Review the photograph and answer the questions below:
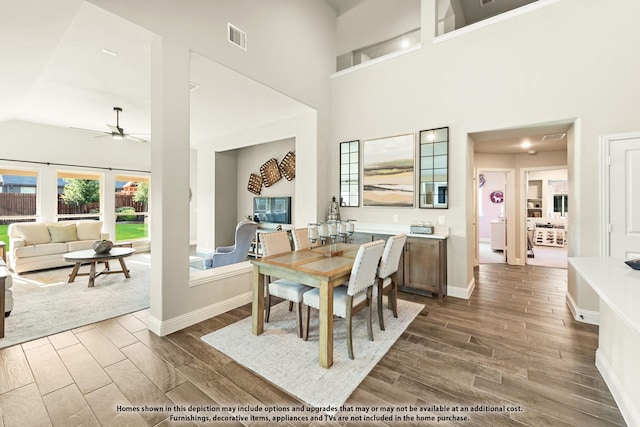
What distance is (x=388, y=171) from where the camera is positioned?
449 cm

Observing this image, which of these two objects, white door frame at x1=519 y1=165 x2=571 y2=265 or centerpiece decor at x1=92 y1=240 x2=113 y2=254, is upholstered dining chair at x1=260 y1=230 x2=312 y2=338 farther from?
white door frame at x1=519 y1=165 x2=571 y2=265

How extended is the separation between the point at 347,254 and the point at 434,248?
1513mm

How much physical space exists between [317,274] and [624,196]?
11.2ft

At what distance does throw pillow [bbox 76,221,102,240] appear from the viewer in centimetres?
582

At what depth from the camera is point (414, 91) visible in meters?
4.23

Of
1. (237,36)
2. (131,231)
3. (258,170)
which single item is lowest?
(131,231)

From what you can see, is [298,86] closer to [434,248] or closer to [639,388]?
[434,248]

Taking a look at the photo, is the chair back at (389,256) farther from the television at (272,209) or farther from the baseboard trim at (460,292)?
the television at (272,209)

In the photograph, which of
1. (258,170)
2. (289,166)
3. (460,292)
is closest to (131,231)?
(258,170)

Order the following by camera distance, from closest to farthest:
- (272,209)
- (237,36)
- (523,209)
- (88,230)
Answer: (237,36), (523,209), (88,230), (272,209)

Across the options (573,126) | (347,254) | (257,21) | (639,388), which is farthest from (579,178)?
(257,21)

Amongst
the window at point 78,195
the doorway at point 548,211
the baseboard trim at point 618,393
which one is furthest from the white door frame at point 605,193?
the window at point 78,195

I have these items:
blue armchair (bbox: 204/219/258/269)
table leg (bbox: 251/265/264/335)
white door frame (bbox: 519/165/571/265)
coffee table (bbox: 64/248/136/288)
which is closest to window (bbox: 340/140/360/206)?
blue armchair (bbox: 204/219/258/269)

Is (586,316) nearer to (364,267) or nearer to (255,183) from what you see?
(364,267)
